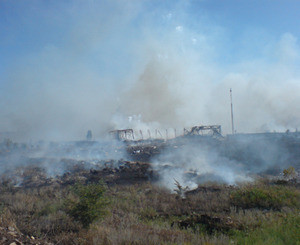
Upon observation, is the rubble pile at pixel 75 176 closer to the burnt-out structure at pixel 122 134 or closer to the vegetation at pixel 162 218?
the vegetation at pixel 162 218

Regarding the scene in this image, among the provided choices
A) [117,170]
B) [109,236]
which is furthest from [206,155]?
[109,236]

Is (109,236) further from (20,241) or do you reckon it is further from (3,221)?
(3,221)

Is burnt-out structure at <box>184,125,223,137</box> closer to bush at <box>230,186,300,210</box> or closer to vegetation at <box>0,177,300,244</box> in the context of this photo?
vegetation at <box>0,177,300,244</box>

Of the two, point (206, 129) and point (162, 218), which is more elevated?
point (206, 129)

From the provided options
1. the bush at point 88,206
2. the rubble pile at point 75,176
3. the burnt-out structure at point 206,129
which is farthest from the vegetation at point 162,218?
the burnt-out structure at point 206,129

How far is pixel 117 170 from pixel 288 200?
11.1 meters

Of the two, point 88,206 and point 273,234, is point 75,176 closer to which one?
point 88,206

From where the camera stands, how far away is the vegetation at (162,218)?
5258 millimetres

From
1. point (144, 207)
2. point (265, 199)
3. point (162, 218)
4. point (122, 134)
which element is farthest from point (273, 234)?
point (122, 134)

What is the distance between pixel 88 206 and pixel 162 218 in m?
2.46

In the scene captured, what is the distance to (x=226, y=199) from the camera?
962cm

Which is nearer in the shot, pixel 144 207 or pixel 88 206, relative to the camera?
pixel 88 206

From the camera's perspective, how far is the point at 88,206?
23.4ft

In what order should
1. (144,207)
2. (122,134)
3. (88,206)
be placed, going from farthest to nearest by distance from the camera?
(122,134) → (144,207) → (88,206)
